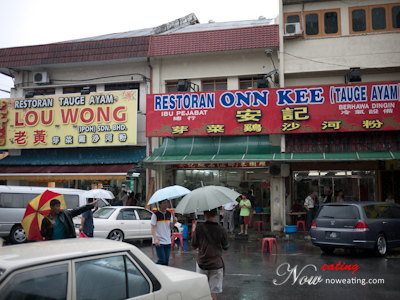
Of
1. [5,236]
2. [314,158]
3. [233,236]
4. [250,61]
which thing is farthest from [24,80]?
[314,158]

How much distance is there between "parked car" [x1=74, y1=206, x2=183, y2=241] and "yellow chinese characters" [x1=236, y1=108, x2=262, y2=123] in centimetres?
617

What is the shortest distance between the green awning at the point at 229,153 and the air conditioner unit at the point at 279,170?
646 mm

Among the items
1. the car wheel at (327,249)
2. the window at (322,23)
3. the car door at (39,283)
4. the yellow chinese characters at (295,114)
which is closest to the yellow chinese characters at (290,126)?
the yellow chinese characters at (295,114)

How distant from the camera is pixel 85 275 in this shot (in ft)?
11.3

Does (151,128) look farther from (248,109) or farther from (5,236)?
(5,236)

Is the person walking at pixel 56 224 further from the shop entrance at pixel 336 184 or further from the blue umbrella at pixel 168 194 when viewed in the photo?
the shop entrance at pixel 336 184

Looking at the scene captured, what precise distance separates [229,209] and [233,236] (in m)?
1.23

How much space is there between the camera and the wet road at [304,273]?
725 centimetres

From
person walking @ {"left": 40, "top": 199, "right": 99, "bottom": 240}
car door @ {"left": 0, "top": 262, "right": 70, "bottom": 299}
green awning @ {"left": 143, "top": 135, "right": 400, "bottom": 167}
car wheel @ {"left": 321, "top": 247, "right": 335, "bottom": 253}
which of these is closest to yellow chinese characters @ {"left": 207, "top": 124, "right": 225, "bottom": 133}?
green awning @ {"left": 143, "top": 135, "right": 400, "bottom": 167}

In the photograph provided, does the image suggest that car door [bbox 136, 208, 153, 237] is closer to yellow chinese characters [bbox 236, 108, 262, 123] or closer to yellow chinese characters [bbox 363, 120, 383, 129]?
yellow chinese characters [bbox 236, 108, 262, 123]

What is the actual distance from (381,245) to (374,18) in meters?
12.0

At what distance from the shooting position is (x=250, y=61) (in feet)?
65.3

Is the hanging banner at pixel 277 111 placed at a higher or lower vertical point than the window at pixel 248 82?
lower

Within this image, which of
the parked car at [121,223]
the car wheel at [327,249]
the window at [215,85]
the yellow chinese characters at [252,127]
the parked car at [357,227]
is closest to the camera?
the parked car at [357,227]
